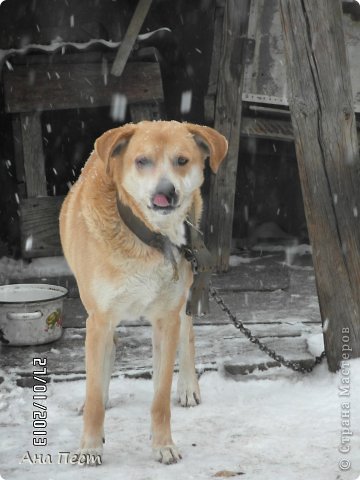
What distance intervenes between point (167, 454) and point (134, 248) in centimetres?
102

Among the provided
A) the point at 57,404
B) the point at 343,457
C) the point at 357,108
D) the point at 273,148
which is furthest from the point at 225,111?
the point at 343,457

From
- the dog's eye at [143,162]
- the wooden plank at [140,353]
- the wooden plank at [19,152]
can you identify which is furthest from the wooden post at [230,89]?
the dog's eye at [143,162]

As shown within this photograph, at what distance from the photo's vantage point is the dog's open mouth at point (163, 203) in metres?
3.30

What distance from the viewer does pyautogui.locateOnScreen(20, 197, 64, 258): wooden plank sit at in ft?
25.6

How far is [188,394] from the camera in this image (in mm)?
4449

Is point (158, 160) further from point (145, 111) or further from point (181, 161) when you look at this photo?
point (145, 111)

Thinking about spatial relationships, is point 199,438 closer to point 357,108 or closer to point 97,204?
point 97,204

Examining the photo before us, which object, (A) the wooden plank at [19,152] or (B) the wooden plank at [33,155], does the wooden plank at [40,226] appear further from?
(A) the wooden plank at [19,152]

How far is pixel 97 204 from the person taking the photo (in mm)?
3672

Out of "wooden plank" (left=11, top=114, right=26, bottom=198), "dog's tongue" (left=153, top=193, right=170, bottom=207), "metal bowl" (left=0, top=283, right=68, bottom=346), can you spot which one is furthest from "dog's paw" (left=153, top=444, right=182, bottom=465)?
"wooden plank" (left=11, top=114, right=26, bottom=198)

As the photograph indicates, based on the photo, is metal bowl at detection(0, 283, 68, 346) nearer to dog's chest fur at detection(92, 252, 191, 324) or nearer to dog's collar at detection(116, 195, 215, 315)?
dog's collar at detection(116, 195, 215, 315)

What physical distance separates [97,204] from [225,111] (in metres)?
4.13

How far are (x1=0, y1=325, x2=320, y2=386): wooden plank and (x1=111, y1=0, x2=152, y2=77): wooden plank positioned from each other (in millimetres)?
2981

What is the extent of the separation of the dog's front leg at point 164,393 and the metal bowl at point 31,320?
163 cm
